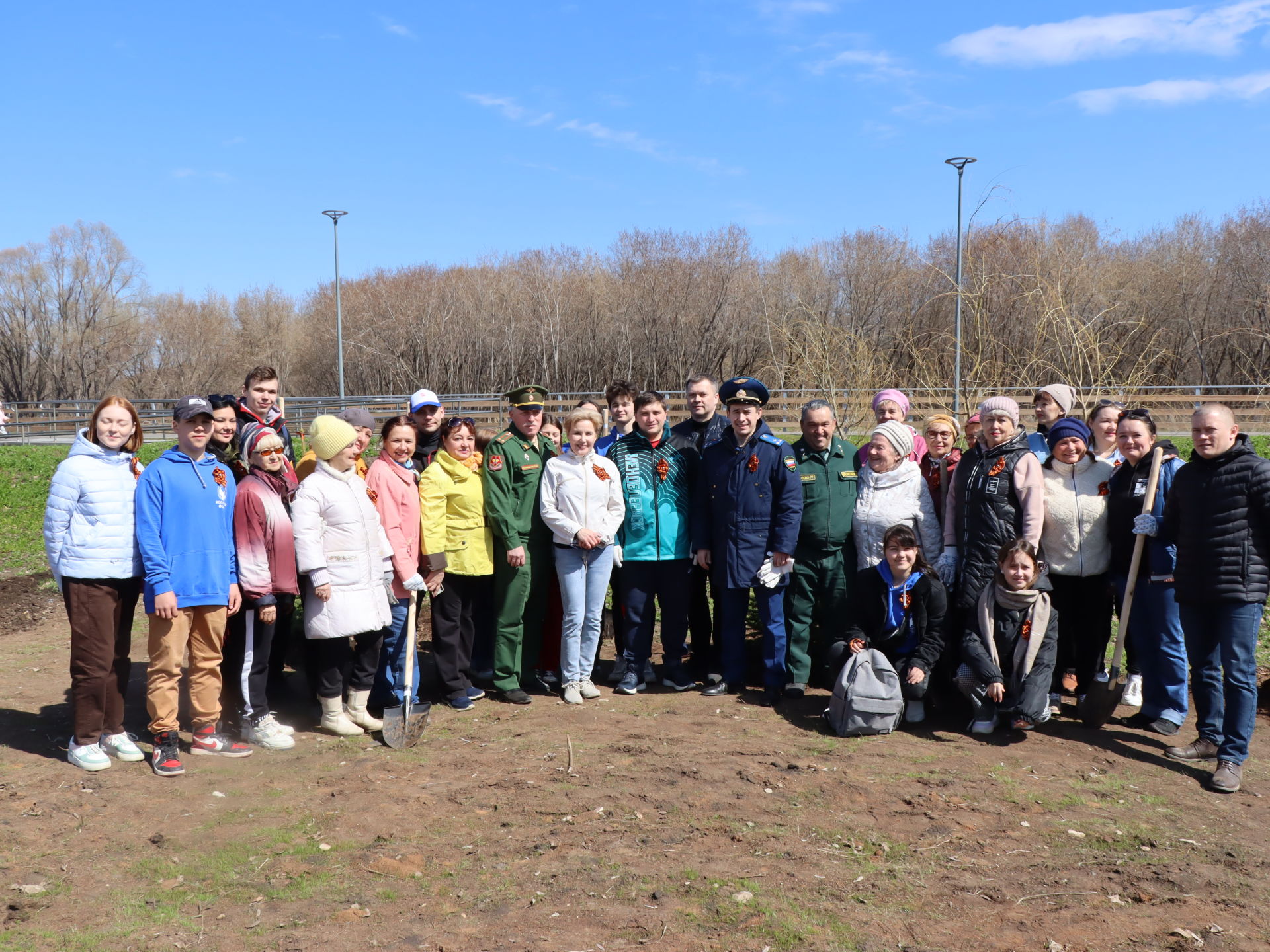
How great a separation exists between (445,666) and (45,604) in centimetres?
507

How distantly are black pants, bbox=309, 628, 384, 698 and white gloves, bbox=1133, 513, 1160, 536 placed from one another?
4.49 meters

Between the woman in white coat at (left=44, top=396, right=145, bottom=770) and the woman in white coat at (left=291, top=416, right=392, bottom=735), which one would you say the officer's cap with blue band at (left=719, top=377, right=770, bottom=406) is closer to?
the woman in white coat at (left=291, top=416, right=392, bottom=735)

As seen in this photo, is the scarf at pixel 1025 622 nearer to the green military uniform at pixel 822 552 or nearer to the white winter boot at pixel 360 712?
the green military uniform at pixel 822 552

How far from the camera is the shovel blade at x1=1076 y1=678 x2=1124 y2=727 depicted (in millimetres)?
5891

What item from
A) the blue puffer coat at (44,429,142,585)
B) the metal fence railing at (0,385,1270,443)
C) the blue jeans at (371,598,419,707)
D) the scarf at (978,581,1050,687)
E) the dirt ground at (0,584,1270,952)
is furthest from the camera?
the metal fence railing at (0,385,1270,443)

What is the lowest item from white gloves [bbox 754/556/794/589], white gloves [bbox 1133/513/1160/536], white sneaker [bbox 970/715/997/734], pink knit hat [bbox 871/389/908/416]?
white sneaker [bbox 970/715/997/734]

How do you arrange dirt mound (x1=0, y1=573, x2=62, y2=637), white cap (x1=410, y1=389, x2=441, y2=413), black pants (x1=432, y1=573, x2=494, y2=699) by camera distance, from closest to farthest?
1. black pants (x1=432, y1=573, x2=494, y2=699)
2. white cap (x1=410, y1=389, x2=441, y2=413)
3. dirt mound (x1=0, y1=573, x2=62, y2=637)

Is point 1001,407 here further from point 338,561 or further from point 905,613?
point 338,561

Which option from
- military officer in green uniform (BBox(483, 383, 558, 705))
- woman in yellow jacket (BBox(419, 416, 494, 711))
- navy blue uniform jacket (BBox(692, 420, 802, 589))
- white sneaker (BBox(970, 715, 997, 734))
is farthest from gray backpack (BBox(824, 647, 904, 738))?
woman in yellow jacket (BBox(419, 416, 494, 711))

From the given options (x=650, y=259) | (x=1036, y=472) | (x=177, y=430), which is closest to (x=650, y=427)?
(x=1036, y=472)

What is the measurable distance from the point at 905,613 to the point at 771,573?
34.6 inches

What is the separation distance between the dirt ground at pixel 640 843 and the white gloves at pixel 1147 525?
126 centimetres

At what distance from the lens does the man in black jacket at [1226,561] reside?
17.0 feet

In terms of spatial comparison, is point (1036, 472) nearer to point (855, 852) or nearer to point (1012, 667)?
point (1012, 667)
